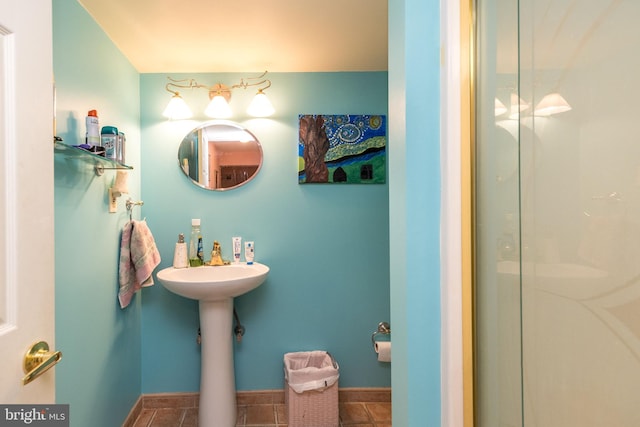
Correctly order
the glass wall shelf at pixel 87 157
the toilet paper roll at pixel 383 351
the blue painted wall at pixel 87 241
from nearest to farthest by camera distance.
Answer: the glass wall shelf at pixel 87 157, the blue painted wall at pixel 87 241, the toilet paper roll at pixel 383 351

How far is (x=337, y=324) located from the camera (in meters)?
2.11

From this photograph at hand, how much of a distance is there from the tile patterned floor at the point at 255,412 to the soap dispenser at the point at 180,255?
0.91m

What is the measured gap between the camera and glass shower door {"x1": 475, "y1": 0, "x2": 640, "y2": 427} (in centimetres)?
39

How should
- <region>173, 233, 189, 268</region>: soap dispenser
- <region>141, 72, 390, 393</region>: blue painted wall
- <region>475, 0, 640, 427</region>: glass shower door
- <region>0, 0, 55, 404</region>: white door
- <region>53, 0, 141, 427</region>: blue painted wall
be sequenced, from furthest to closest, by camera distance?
<region>141, 72, 390, 393</region>: blue painted wall
<region>173, 233, 189, 268</region>: soap dispenser
<region>53, 0, 141, 427</region>: blue painted wall
<region>0, 0, 55, 404</region>: white door
<region>475, 0, 640, 427</region>: glass shower door

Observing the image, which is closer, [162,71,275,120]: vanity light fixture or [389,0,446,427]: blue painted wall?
[389,0,446,427]: blue painted wall

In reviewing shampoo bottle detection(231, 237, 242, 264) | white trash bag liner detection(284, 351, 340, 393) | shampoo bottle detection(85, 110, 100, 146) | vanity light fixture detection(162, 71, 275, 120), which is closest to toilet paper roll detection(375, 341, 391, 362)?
white trash bag liner detection(284, 351, 340, 393)

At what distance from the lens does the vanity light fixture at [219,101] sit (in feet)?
6.35

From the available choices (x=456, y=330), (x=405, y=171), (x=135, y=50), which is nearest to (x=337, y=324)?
(x=456, y=330)

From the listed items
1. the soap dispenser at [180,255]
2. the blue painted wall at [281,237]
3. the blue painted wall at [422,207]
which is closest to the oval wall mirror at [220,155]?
the blue painted wall at [281,237]

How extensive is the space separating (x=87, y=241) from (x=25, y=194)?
3.04ft

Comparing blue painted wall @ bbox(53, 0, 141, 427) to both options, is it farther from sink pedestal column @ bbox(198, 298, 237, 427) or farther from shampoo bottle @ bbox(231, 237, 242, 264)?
shampoo bottle @ bbox(231, 237, 242, 264)

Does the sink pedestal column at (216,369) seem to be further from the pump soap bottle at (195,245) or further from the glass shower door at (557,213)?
the glass shower door at (557,213)

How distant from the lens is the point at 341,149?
6.81 feet

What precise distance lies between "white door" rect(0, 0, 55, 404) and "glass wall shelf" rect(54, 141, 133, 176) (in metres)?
0.51
